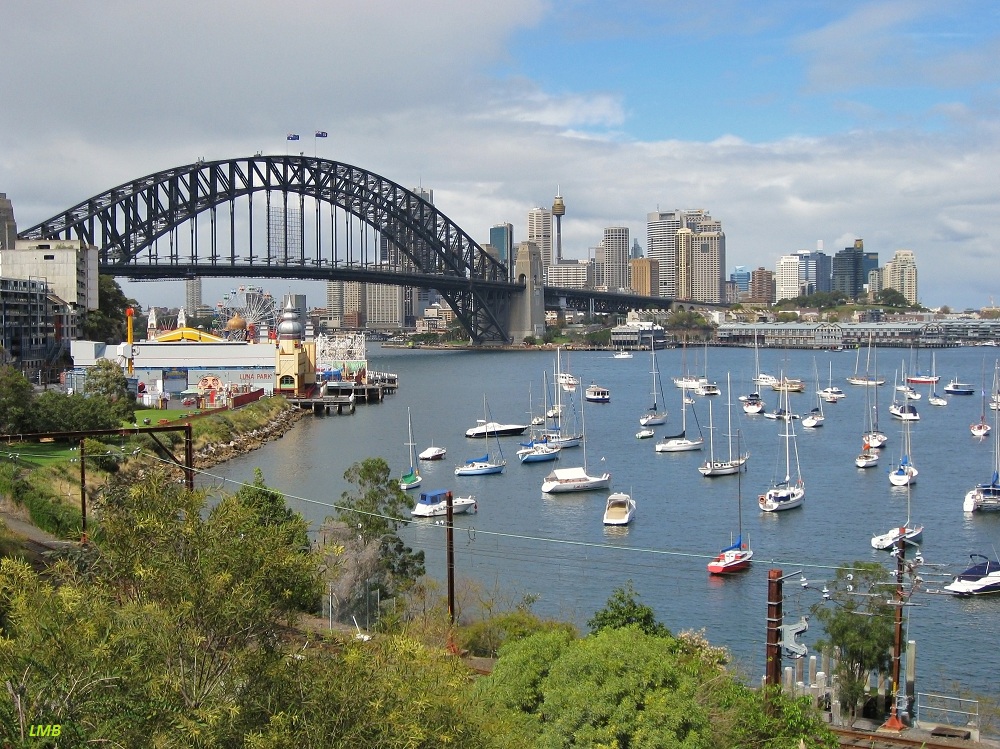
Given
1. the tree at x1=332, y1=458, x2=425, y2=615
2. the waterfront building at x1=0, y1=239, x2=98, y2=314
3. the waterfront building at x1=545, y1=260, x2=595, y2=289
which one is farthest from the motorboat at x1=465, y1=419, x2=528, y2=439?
the waterfront building at x1=545, y1=260, x2=595, y2=289

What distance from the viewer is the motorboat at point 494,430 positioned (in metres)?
35.7

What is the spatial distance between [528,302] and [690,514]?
253ft

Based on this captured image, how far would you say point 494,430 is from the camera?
35719 millimetres

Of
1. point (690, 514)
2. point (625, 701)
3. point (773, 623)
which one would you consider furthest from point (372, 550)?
point (690, 514)

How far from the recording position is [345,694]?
5.25m

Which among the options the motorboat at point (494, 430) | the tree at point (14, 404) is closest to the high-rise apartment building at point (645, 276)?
the motorboat at point (494, 430)

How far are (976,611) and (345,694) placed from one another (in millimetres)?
13057

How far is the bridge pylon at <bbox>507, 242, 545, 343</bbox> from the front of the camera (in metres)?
99.4

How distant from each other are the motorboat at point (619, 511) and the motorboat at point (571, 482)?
3.37 m

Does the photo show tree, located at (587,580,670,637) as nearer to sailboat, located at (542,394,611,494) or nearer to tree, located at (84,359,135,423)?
sailboat, located at (542,394,611,494)

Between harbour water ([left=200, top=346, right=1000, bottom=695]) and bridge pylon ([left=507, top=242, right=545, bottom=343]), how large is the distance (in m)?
50.4

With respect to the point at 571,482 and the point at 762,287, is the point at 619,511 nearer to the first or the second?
the point at 571,482

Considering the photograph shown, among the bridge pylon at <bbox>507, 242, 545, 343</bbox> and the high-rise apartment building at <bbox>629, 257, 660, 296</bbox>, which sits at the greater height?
the high-rise apartment building at <bbox>629, 257, 660, 296</bbox>

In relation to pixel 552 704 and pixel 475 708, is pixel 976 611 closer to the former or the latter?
pixel 552 704
